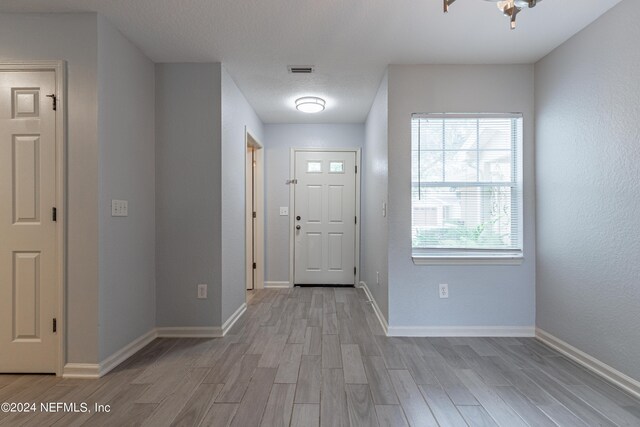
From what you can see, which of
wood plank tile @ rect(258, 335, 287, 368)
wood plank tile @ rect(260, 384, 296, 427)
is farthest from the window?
wood plank tile @ rect(260, 384, 296, 427)

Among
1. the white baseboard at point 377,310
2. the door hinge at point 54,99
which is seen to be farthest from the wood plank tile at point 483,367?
the door hinge at point 54,99

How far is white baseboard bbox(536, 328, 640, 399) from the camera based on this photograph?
1.94 meters

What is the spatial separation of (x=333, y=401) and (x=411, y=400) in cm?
44

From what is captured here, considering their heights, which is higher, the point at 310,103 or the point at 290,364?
the point at 310,103

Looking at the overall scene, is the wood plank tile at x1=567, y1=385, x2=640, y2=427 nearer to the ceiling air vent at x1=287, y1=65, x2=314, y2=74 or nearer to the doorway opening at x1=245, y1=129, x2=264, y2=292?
the ceiling air vent at x1=287, y1=65, x2=314, y2=74

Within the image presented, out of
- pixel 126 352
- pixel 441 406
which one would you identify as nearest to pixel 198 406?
pixel 126 352

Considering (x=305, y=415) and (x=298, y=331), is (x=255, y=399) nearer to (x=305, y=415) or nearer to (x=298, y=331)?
(x=305, y=415)

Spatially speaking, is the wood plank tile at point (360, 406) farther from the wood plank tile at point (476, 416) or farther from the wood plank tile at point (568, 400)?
the wood plank tile at point (568, 400)

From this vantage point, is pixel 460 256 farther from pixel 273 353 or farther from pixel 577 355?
pixel 273 353

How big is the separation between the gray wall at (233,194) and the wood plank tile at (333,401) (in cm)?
123

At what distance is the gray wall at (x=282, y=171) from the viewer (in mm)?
4746

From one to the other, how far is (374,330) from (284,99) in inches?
104

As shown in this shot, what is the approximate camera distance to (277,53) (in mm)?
2684

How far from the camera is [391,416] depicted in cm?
169
